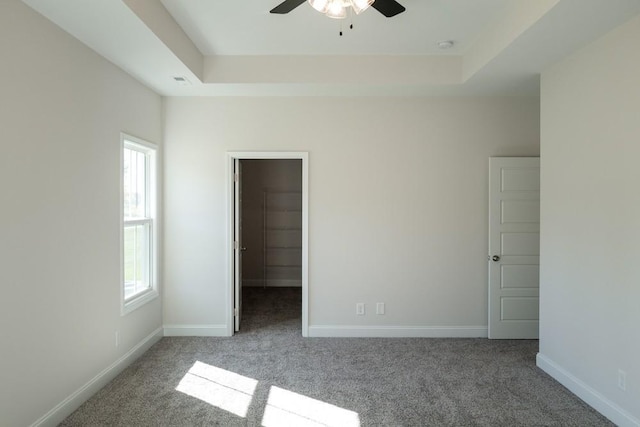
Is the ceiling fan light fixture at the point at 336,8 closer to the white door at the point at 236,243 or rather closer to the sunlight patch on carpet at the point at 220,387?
the white door at the point at 236,243

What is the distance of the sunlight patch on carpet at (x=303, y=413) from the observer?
2.55 metres

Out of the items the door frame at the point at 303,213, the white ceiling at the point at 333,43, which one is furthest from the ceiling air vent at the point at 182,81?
the door frame at the point at 303,213

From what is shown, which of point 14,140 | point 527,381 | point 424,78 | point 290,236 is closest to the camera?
point 14,140

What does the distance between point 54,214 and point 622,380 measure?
398cm

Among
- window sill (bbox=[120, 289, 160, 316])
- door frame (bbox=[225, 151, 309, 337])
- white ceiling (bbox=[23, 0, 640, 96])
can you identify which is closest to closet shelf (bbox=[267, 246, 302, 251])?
door frame (bbox=[225, 151, 309, 337])

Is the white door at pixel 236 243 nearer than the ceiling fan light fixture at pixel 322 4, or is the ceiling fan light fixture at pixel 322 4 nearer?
the ceiling fan light fixture at pixel 322 4

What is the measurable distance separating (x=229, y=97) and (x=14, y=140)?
2.35 metres

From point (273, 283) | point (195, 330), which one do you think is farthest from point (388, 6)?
point (273, 283)

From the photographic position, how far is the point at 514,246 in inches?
165

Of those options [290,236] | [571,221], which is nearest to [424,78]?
[571,221]

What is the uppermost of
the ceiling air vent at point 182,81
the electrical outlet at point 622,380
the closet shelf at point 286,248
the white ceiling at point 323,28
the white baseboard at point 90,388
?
the white ceiling at point 323,28

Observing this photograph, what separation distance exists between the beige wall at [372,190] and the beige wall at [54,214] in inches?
40.2

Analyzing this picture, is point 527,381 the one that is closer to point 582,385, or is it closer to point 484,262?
point 582,385

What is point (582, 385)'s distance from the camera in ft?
9.50
